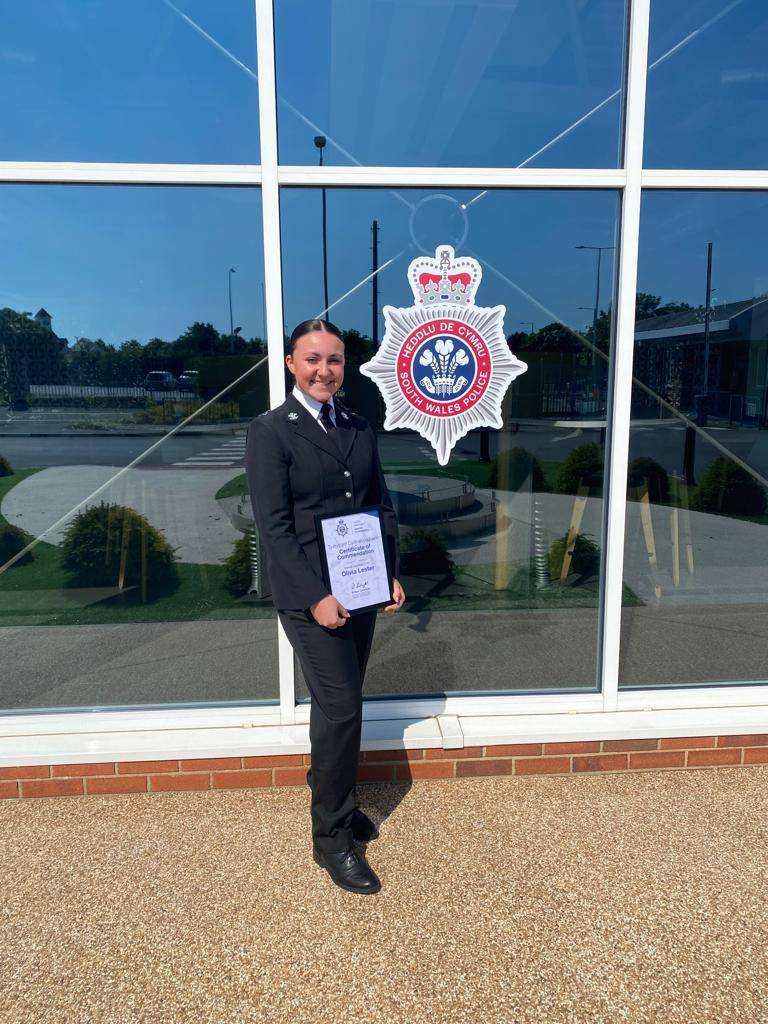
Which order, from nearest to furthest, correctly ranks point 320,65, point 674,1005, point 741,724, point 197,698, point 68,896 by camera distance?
point 674,1005 → point 68,896 → point 320,65 → point 741,724 → point 197,698

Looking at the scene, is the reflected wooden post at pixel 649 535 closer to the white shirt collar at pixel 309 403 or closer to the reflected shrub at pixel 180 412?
the white shirt collar at pixel 309 403

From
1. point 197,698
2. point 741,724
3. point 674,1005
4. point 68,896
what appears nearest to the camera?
point 674,1005

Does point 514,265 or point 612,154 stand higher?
point 612,154

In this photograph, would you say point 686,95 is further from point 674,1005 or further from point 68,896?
point 68,896

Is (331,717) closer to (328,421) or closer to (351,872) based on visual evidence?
(351,872)

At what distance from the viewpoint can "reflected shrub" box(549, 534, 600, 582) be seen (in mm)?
3414

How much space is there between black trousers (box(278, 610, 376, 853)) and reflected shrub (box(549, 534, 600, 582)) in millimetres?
1412

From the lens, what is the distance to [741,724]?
312cm

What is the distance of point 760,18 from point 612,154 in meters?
0.91

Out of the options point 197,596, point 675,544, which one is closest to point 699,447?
point 675,544

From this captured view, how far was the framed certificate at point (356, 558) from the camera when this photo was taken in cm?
237

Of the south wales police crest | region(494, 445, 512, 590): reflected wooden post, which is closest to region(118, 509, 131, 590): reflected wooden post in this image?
the south wales police crest

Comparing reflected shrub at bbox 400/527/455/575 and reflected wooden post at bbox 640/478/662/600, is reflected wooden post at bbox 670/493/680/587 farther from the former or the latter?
reflected shrub at bbox 400/527/455/575

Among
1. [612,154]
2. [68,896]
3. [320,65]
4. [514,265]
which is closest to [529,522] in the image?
[514,265]
